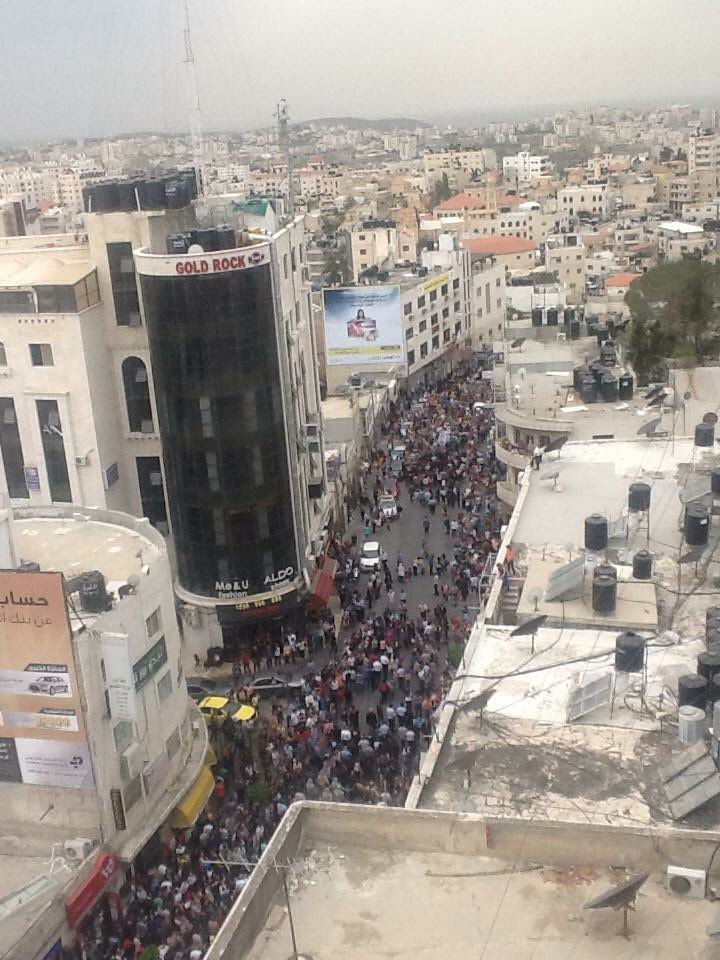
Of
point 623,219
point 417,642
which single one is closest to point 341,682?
point 417,642

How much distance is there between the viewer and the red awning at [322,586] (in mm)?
27766

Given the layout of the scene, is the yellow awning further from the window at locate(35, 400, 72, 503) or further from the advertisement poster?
the advertisement poster

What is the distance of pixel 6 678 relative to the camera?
1717cm

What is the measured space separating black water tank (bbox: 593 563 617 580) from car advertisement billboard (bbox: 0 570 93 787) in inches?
368

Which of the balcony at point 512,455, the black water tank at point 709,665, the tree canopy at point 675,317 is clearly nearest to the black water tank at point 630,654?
the black water tank at point 709,665

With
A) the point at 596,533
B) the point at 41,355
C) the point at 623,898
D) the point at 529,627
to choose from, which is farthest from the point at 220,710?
the point at 623,898

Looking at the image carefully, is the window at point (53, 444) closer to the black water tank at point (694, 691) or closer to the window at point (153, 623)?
the window at point (153, 623)

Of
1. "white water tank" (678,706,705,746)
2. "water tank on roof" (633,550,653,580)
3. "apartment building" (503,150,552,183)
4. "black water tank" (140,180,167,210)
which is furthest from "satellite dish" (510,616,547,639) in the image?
"apartment building" (503,150,552,183)

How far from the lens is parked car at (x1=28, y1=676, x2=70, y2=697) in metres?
16.8

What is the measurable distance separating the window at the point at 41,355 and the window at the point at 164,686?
11356 millimetres

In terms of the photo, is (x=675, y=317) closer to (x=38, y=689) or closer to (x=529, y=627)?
(x=529, y=627)

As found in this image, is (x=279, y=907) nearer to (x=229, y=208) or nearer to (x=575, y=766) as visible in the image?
(x=575, y=766)

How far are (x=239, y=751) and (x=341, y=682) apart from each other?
291 centimetres

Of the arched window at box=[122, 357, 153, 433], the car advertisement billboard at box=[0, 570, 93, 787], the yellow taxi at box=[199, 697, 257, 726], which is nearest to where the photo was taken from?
the car advertisement billboard at box=[0, 570, 93, 787]
